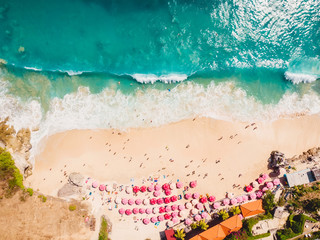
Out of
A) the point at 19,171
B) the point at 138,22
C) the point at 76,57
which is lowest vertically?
the point at 19,171

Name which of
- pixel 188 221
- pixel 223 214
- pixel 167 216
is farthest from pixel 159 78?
pixel 223 214

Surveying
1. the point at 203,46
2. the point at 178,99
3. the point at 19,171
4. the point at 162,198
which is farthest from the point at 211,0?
the point at 19,171

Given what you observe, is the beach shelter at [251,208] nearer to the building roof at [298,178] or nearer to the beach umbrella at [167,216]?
the building roof at [298,178]

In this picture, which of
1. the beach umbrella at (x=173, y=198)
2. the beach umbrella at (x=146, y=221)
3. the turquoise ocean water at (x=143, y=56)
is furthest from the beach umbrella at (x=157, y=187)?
the turquoise ocean water at (x=143, y=56)

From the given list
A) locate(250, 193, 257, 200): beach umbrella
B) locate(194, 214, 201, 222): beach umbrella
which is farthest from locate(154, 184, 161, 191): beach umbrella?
locate(250, 193, 257, 200): beach umbrella

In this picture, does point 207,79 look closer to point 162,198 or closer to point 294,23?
point 294,23
